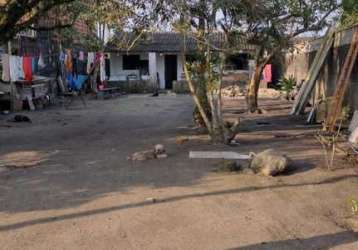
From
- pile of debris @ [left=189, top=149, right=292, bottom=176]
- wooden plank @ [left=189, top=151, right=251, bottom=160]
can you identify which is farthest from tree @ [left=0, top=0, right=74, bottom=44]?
pile of debris @ [left=189, top=149, right=292, bottom=176]

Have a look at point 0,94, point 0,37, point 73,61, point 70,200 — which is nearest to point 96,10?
point 0,37

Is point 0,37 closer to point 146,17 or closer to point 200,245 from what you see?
point 146,17

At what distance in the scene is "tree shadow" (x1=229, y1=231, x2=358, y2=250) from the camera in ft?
17.3

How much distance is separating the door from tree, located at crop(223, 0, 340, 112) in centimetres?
2091

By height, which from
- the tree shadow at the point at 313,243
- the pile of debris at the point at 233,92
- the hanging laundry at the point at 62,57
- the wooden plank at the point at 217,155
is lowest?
the pile of debris at the point at 233,92

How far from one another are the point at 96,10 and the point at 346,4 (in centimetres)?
492

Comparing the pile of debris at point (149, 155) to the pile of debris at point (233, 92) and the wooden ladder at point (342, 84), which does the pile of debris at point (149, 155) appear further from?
the pile of debris at point (233, 92)

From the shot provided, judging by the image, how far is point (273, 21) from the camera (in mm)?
14328

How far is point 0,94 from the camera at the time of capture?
20750mm

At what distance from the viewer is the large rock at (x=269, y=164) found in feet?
26.7

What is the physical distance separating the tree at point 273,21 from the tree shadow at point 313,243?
16.7ft

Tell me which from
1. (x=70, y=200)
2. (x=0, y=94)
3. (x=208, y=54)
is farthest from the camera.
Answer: (x=0, y=94)

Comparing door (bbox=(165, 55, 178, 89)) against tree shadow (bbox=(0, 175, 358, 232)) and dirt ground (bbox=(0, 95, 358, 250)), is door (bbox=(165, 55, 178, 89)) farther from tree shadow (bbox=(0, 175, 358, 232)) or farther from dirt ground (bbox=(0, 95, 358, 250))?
tree shadow (bbox=(0, 175, 358, 232))

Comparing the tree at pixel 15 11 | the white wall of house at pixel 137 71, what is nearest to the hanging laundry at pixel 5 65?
the tree at pixel 15 11
